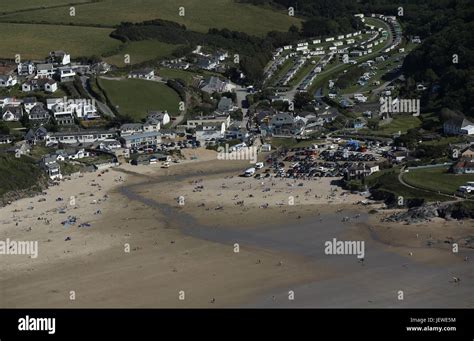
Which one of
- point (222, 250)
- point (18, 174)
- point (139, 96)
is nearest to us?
point (222, 250)

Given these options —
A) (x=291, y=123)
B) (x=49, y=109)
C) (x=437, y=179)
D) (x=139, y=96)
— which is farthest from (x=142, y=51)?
(x=437, y=179)

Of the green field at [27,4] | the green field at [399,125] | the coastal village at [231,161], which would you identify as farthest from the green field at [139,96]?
the green field at [27,4]

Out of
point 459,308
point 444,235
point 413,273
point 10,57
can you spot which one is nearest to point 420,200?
point 444,235

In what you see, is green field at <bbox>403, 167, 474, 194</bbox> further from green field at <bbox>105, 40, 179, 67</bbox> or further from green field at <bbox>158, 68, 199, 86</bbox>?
green field at <bbox>105, 40, 179, 67</bbox>

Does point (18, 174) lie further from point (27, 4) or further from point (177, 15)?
point (27, 4)

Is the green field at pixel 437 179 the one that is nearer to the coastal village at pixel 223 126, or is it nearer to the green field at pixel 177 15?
the coastal village at pixel 223 126

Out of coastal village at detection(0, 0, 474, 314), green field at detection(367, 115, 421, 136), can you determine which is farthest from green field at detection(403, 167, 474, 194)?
green field at detection(367, 115, 421, 136)
